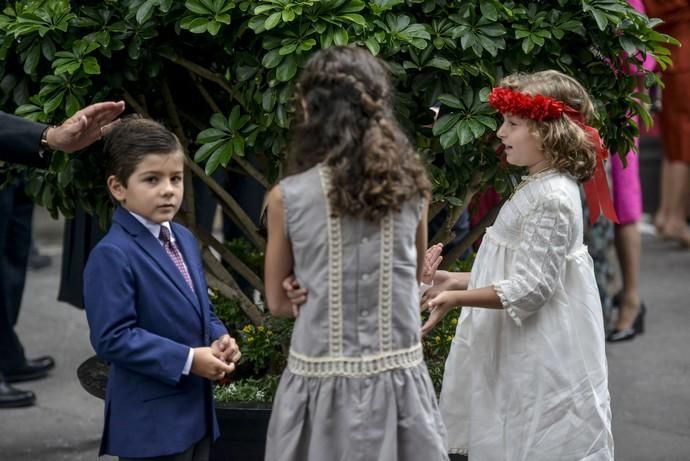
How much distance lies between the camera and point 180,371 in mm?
3385

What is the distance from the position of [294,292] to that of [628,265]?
4.25 m

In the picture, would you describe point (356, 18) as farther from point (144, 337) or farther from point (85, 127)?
point (144, 337)

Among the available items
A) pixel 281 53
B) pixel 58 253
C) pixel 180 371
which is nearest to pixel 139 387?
pixel 180 371

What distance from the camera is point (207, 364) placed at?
340cm

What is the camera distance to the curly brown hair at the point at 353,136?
3.06m

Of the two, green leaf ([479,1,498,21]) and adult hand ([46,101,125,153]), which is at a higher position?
green leaf ([479,1,498,21])

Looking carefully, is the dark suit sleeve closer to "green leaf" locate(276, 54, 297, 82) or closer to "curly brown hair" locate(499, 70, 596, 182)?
"green leaf" locate(276, 54, 297, 82)

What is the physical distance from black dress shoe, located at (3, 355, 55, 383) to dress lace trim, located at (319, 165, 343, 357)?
12.2ft

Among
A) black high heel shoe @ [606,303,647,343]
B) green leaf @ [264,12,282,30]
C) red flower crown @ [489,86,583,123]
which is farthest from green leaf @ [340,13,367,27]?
black high heel shoe @ [606,303,647,343]

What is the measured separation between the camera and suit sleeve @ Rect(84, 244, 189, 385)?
3.36m

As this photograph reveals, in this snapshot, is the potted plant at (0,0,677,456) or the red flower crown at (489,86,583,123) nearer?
the red flower crown at (489,86,583,123)

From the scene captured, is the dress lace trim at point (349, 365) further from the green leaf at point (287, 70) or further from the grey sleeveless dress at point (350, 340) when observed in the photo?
the green leaf at point (287, 70)

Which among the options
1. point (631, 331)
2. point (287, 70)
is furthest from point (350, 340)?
point (631, 331)

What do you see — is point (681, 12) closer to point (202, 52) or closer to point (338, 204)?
point (202, 52)
